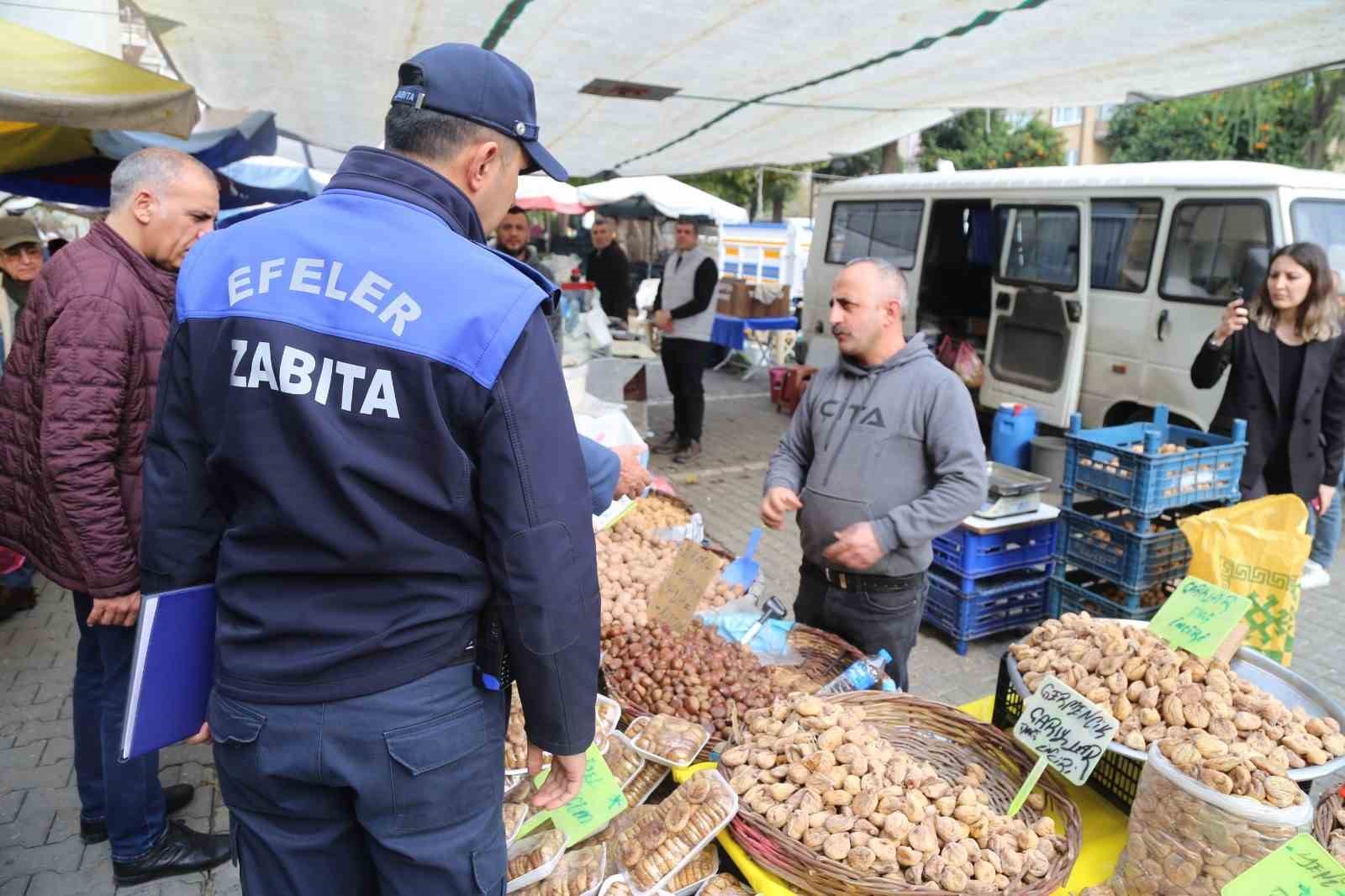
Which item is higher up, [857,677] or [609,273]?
[609,273]

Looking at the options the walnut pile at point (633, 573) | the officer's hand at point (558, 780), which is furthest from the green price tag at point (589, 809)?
the walnut pile at point (633, 573)

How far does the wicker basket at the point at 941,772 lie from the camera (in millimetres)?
1730

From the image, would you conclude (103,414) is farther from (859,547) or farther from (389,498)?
(859,547)

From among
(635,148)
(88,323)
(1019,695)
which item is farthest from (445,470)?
(635,148)

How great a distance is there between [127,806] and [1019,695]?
8.55 feet

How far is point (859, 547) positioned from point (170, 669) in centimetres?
183

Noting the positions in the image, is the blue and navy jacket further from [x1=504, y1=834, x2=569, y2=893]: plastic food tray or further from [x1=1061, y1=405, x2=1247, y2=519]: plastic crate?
[x1=1061, y1=405, x2=1247, y2=519]: plastic crate

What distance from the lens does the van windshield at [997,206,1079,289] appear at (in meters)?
6.70

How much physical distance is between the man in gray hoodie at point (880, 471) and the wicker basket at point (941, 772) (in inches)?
19.4

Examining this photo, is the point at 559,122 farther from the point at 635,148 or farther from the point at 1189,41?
the point at 1189,41

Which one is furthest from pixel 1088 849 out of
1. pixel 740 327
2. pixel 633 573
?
pixel 740 327

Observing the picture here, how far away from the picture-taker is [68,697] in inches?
151

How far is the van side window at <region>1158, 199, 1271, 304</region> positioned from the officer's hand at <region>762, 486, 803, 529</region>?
13.5ft

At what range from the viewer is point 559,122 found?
21.6 ft
